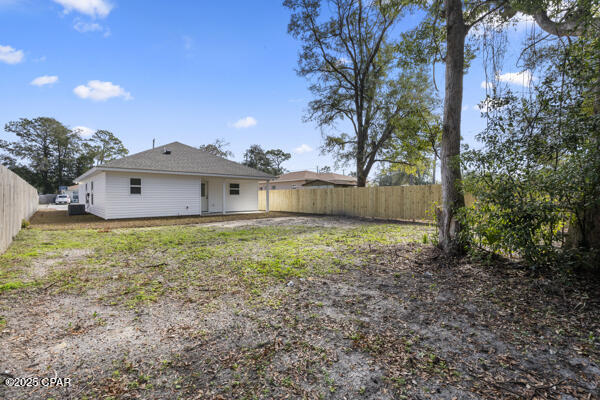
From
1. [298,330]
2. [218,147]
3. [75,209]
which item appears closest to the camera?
[298,330]

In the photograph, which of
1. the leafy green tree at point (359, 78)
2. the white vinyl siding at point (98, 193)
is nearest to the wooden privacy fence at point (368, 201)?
the leafy green tree at point (359, 78)

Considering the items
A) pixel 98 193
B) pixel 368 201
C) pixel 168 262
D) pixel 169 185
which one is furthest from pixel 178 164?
pixel 168 262

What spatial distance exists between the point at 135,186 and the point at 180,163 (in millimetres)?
2578

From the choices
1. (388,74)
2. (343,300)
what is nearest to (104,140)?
(388,74)

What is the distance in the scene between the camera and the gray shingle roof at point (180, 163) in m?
12.5

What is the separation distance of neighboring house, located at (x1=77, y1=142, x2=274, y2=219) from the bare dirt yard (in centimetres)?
846

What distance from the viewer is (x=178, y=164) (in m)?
14.1

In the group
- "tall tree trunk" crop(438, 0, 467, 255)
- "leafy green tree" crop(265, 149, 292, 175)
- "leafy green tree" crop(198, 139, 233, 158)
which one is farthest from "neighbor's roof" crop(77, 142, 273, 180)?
"leafy green tree" crop(265, 149, 292, 175)

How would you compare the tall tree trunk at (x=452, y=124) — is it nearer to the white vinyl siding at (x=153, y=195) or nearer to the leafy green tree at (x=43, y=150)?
the white vinyl siding at (x=153, y=195)

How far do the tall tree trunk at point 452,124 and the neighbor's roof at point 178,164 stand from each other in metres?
12.0

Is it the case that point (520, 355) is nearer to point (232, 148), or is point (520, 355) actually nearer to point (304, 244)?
point (304, 244)

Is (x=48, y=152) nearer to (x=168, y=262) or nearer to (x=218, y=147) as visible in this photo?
(x=218, y=147)

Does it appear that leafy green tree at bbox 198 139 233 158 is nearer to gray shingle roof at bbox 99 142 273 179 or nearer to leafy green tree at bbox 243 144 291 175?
leafy green tree at bbox 243 144 291 175

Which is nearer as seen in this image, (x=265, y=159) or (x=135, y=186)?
(x=135, y=186)
